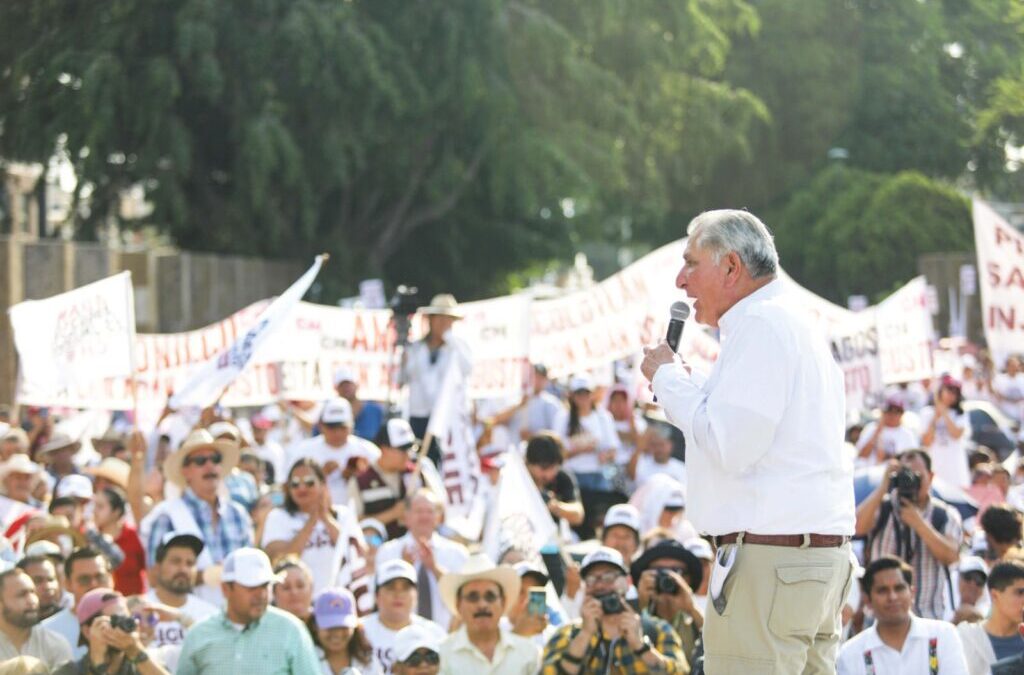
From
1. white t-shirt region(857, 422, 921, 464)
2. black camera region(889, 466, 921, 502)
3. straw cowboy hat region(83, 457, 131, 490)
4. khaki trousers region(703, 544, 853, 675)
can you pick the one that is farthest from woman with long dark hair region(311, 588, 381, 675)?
white t-shirt region(857, 422, 921, 464)

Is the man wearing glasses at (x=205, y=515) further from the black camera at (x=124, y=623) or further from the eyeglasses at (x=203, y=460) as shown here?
the black camera at (x=124, y=623)

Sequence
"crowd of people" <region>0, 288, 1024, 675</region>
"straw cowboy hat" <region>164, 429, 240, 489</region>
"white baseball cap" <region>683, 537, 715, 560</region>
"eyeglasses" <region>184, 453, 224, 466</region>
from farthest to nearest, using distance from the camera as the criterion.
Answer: "straw cowboy hat" <region>164, 429, 240, 489</region> < "eyeglasses" <region>184, 453, 224, 466</region> < "white baseball cap" <region>683, 537, 715, 560</region> < "crowd of people" <region>0, 288, 1024, 675</region>

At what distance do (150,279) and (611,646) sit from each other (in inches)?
718

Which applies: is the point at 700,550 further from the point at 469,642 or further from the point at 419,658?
the point at 419,658

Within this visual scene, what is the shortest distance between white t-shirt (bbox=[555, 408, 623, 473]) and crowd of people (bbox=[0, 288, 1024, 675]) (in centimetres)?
2

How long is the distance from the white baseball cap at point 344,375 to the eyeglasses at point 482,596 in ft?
18.2

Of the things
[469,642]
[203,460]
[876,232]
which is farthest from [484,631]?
[876,232]

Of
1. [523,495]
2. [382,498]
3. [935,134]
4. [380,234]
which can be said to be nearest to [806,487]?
[523,495]

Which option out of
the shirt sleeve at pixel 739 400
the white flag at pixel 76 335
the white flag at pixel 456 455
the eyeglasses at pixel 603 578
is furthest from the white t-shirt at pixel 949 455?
the shirt sleeve at pixel 739 400

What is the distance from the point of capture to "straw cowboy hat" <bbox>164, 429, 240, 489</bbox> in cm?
1070

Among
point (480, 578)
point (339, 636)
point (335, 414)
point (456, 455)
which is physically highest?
point (335, 414)

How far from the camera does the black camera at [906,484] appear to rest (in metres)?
10.0

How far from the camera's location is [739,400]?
5.07m

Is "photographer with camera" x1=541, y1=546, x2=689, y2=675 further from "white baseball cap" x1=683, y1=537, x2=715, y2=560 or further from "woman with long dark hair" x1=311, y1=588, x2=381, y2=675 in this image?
"white baseball cap" x1=683, y1=537, x2=715, y2=560
